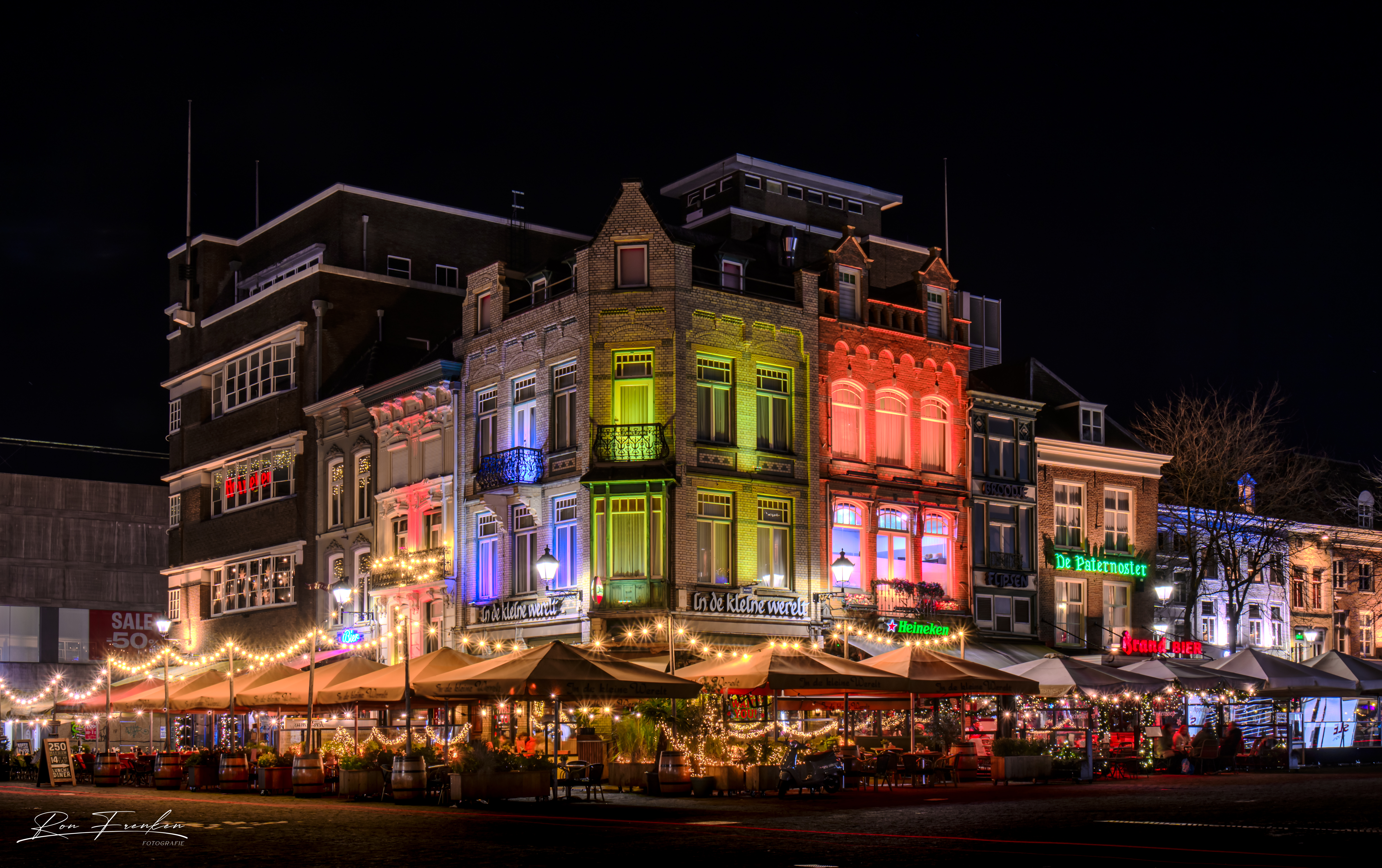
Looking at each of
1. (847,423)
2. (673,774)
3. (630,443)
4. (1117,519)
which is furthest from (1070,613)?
(673,774)

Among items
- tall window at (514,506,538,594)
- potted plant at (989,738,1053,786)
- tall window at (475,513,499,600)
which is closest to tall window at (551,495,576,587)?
tall window at (514,506,538,594)

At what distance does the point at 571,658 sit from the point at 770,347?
48.3ft

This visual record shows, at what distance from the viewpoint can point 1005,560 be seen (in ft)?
149

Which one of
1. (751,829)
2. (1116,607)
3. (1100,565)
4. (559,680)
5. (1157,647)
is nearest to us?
(751,829)

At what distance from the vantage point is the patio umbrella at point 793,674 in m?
29.9

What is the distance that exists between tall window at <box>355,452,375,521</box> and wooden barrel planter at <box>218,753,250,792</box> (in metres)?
14.8

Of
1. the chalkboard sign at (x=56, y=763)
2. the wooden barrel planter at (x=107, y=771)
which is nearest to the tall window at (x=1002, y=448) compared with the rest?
the wooden barrel planter at (x=107, y=771)

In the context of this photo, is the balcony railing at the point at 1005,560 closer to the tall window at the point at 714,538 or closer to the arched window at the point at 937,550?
the arched window at the point at 937,550

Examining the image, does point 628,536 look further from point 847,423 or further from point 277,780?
point 277,780

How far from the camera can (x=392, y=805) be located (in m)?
28.0

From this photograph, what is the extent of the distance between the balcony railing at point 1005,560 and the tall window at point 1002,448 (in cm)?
223

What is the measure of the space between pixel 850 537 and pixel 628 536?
691 centimetres

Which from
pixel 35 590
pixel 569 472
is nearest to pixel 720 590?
pixel 569 472

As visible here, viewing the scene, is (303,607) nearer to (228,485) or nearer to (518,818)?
(228,485)
